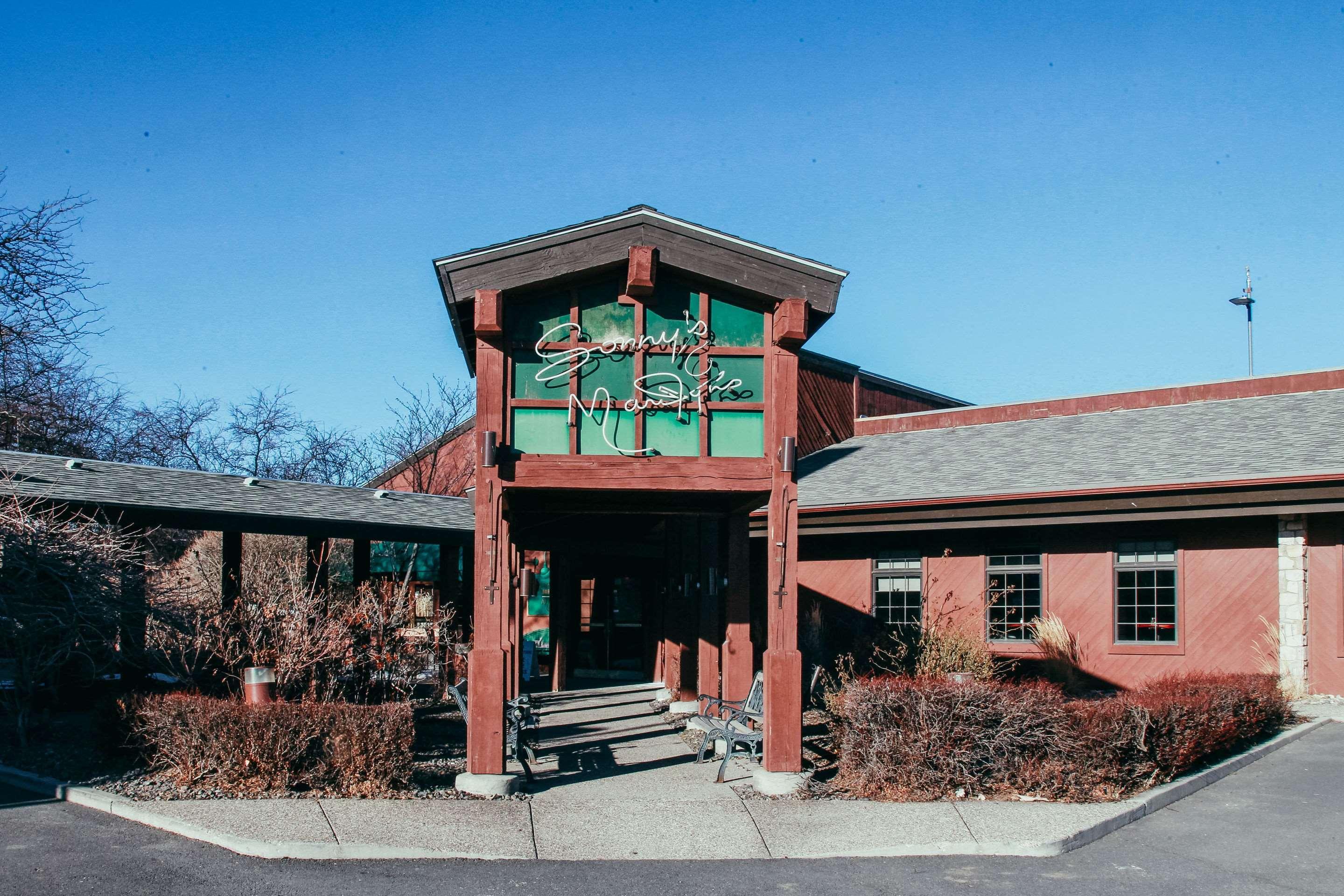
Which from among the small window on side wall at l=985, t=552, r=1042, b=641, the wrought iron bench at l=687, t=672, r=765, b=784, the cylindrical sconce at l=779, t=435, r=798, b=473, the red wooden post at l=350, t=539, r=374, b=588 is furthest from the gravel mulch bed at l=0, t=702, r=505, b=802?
the small window on side wall at l=985, t=552, r=1042, b=641

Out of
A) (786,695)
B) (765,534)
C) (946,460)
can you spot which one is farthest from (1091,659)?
(786,695)

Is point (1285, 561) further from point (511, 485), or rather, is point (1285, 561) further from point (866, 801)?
point (511, 485)

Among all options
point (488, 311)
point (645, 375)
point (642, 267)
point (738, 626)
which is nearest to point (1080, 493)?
point (738, 626)

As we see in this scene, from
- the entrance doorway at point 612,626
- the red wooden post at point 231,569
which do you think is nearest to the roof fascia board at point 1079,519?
the entrance doorway at point 612,626

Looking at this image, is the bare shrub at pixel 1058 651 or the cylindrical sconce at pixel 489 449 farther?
the bare shrub at pixel 1058 651

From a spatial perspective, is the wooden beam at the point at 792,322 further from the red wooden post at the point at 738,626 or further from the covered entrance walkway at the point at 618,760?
the covered entrance walkway at the point at 618,760

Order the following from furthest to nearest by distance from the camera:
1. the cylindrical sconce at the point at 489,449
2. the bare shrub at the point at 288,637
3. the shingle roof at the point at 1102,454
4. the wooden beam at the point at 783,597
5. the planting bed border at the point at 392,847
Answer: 1. the shingle roof at the point at 1102,454
2. the bare shrub at the point at 288,637
3. the cylindrical sconce at the point at 489,449
4. the wooden beam at the point at 783,597
5. the planting bed border at the point at 392,847

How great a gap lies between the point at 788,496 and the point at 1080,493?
7307 mm

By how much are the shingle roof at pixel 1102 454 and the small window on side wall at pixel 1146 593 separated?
3.91ft

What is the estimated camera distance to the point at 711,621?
47.8 ft

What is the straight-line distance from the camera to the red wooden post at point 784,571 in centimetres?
987

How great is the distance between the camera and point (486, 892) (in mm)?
7047

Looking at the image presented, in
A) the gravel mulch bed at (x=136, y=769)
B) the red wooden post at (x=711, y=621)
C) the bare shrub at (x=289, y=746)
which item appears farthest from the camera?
the red wooden post at (x=711, y=621)

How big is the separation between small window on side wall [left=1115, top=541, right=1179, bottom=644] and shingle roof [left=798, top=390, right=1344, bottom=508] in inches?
47.0
